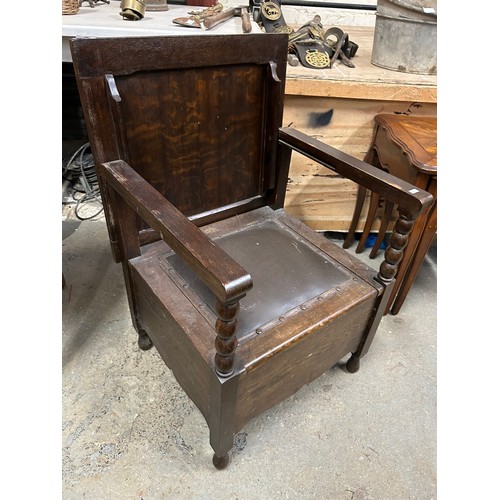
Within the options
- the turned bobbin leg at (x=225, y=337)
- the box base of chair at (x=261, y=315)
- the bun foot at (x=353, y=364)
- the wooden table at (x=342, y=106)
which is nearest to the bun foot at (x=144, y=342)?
the box base of chair at (x=261, y=315)

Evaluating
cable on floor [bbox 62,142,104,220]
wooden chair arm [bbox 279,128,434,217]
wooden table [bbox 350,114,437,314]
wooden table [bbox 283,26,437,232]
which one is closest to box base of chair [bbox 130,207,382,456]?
wooden chair arm [bbox 279,128,434,217]

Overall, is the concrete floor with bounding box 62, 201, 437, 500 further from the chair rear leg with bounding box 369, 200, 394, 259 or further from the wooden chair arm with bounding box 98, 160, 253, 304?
the wooden chair arm with bounding box 98, 160, 253, 304

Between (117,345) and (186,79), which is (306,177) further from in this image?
(117,345)

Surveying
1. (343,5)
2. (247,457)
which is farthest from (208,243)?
(343,5)

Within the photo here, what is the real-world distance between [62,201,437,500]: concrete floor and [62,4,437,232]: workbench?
80 cm

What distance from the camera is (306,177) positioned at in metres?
1.78

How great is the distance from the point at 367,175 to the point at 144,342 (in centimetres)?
98

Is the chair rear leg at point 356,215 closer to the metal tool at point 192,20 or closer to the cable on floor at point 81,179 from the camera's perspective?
the metal tool at point 192,20

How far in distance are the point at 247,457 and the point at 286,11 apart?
2419 mm

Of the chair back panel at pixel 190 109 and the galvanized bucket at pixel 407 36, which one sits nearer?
the chair back panel at pixel 190 109

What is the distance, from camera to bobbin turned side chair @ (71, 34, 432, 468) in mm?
867

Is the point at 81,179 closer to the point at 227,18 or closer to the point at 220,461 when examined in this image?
the point at 227,18

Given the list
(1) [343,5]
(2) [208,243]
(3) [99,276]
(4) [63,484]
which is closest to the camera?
(2) [208,243]

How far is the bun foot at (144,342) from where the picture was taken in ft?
4.52
